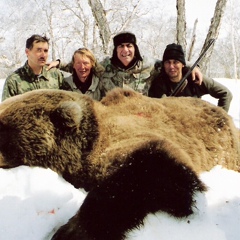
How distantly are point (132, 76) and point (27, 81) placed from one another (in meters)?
1.58

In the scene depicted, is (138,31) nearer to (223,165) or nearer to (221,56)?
(221,56)

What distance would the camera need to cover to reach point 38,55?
178 inches

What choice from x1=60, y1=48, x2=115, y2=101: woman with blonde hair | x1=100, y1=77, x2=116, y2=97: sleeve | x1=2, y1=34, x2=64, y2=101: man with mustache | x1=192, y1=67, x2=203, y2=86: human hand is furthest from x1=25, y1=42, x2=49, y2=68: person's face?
x1=192, y1=67, x2=203, y2=86: human hand

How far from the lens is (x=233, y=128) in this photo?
3.39m

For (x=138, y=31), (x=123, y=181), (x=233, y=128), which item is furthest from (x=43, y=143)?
(x=138, y=31)

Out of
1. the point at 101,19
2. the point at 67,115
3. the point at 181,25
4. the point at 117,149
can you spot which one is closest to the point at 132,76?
the point at 67,115

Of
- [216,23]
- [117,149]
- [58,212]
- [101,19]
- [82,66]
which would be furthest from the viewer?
[101,19]

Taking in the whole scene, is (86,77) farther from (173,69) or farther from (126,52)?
(173,69)

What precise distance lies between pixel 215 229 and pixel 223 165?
1.29m

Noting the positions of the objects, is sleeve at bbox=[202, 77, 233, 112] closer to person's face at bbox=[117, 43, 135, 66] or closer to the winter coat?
the winter coat

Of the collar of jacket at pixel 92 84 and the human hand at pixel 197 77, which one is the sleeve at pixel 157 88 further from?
the collar of jacket at pixel 92 84

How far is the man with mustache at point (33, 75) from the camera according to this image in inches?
175

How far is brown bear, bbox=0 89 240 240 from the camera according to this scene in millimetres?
1858

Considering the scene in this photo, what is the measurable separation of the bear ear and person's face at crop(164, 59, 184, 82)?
8.24 ft
